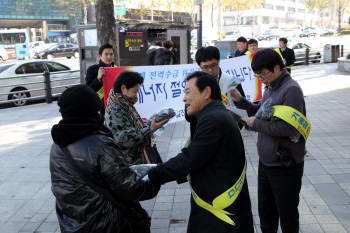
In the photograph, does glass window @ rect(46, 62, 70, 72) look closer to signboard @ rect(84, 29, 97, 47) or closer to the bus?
signboard @ rect(84, 29, 97, 47)

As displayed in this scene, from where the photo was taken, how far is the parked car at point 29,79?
10.9 meters

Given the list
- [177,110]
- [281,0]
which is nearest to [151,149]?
[177,110]

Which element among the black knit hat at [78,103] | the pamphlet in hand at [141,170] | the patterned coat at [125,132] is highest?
the black knit hat at [78,103]

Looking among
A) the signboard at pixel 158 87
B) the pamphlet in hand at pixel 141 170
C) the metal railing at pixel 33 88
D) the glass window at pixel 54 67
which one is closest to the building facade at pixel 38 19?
the glass window at pixel 54 67

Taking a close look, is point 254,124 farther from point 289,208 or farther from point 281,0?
point 281,0

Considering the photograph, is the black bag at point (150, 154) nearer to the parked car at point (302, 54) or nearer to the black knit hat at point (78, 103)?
the black knit hat at point (78, 103)

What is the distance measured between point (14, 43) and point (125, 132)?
112ft

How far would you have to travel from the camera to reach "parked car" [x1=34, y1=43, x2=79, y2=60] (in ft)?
113

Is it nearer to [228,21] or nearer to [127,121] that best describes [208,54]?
[127,121]

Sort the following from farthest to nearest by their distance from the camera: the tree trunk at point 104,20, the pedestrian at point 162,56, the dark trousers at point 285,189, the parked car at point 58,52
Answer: the parked car at point 58,52
the pedestrian at point 162,56
the tree trunk at point 104,20
the dark trousers at point 285,189

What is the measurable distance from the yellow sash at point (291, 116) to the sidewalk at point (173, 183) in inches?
59.5

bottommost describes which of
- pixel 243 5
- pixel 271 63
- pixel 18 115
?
pixel 18 115

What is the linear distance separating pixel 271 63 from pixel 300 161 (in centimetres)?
80

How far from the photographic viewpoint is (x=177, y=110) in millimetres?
4820
